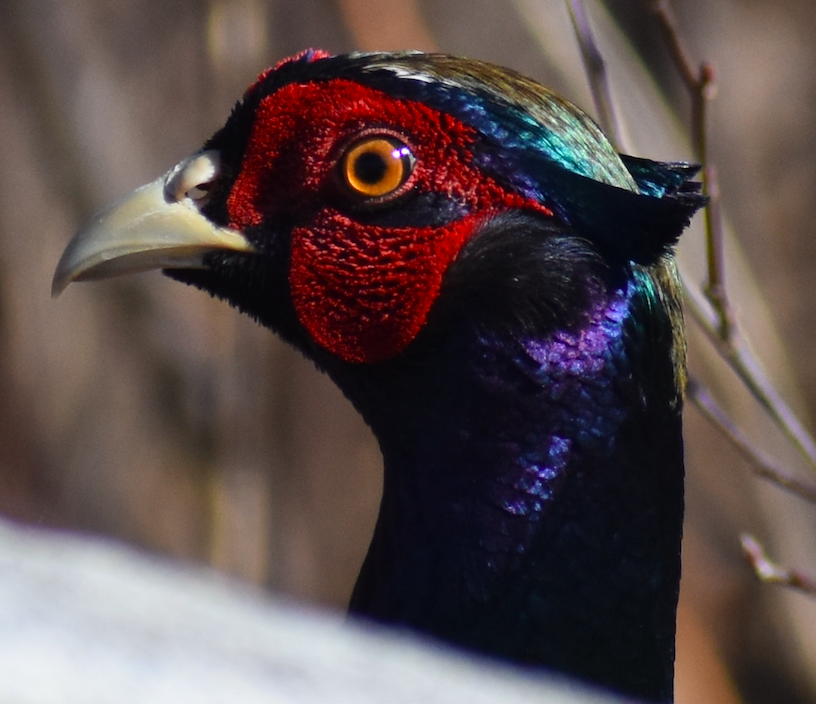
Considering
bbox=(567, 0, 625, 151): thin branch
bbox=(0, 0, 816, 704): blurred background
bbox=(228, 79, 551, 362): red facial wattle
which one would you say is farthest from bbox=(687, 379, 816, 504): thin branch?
bbox=(0, 0, 816, 704): blurred background

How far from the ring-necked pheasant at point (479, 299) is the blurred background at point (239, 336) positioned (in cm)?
336

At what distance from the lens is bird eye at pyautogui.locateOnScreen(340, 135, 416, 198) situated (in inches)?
69.1

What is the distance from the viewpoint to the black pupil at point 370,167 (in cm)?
176

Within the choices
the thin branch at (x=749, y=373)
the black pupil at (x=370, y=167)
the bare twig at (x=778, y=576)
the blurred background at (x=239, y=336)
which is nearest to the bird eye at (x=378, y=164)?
the black pupil at (x=370, y=167)

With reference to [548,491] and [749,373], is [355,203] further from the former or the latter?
[749,373]

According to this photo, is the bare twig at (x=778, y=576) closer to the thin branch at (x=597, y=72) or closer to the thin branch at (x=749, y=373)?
the thin branch at (x=749, y=373)

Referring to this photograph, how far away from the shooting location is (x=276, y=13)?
5164 mm

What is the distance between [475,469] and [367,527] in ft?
12.7

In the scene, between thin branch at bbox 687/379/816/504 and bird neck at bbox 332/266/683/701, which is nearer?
bird neck at bbox 332/266/683/701

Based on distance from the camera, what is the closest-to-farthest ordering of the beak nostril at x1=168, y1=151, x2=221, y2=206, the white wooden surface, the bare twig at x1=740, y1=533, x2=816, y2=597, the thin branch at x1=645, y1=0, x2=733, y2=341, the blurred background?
the white wooden surface, the beak nostril at x1=168, y1=151, x2=221, y2=206, the thin branch at x1=645, y1=0, x2=733, y2=341, the bare twig at x1=740, y1=533, x2=816, y2=597, the blurred background

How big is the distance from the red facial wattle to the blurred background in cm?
339

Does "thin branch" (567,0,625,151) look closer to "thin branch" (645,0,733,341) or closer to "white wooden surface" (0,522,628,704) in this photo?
"thin branch" (645,0,733,341)

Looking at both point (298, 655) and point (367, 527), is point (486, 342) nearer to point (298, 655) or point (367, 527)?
point (298, 655)

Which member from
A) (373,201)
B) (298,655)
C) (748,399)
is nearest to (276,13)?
(748,399)
